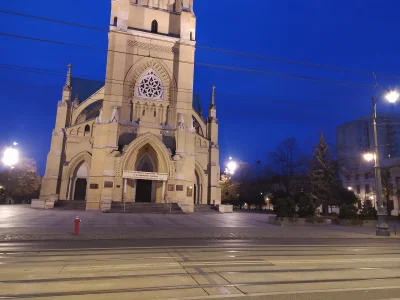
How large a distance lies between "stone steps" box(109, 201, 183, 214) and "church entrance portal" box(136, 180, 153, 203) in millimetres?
3347

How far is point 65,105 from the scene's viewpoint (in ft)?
123

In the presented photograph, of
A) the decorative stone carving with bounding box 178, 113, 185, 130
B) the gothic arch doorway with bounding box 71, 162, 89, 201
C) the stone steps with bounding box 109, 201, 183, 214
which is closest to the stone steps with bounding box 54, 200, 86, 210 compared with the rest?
the gothic arch doorway with bounding box 71, 162, 89, 201

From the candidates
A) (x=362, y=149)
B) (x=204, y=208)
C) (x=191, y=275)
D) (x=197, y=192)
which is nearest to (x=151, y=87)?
(x=197, y=192)

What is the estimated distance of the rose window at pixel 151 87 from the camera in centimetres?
3512

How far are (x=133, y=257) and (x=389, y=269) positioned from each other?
20.7 feet

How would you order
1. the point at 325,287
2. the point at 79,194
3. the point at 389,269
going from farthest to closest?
1. the point at 79,194
2. the point at 389,269
3. the point at 325,287

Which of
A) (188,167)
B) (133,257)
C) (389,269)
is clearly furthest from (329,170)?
(133,257)

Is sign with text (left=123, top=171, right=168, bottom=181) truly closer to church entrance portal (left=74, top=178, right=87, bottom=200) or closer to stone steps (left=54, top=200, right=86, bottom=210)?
stone steps (left=54, top=200, right=86, bottom=210)

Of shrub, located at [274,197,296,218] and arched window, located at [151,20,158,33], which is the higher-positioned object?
arched window, located at [151,20,158,33]

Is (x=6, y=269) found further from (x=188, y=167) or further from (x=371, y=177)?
(x=371, y=177)

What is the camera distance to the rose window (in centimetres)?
3512

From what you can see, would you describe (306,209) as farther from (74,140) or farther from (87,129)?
(74,140)

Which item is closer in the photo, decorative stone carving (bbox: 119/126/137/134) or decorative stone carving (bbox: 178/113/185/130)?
decorative stone carving (bbox: 119/126/137/134)

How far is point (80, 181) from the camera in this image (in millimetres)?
36000
